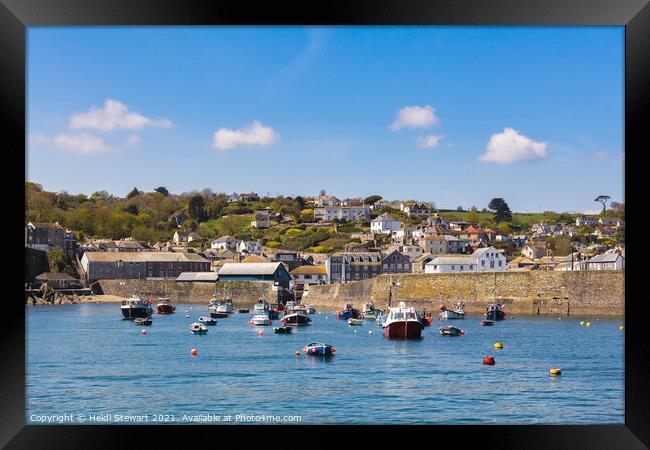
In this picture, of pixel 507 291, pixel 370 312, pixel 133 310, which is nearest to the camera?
pixel 133 310

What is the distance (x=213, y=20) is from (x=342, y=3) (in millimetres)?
829

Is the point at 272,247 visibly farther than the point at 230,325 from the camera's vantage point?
Yes

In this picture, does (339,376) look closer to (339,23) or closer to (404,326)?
(404,326)

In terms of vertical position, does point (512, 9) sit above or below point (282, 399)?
above

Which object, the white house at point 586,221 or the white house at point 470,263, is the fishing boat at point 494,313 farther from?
the white house at point 586,221

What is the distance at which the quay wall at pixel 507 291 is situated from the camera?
84.4 feet

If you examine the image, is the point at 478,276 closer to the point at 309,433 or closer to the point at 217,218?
the point at 217,218

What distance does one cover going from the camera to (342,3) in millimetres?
4859

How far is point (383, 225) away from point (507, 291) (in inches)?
721

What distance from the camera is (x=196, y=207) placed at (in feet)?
144

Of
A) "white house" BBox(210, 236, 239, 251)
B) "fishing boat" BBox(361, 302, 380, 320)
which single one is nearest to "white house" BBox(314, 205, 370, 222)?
"white house" BBox(210, 236, 239, 251)

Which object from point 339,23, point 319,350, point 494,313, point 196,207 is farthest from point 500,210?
point 339,23

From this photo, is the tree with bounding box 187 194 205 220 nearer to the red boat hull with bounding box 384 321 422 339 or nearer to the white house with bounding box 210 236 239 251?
the white house with bounding box 210 236 239 251
